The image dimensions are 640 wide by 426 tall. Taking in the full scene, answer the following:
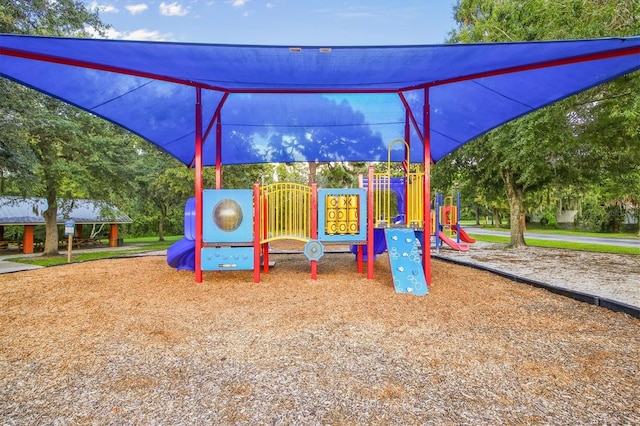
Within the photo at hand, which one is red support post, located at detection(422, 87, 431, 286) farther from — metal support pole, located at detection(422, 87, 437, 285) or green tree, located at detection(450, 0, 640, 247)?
green tree, located at detection(450, 0, 640, 247)

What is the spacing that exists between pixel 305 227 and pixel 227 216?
4.84 feet

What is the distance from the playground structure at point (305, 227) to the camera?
5848 millimetres

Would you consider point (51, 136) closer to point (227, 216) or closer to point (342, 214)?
point (227, 216)

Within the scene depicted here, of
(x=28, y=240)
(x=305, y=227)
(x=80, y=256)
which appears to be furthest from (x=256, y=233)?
(x=28, y=240)

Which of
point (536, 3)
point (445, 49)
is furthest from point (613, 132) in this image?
point (445, 49)

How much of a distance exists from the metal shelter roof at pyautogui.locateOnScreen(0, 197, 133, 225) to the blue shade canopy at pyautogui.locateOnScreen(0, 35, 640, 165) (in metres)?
10.8

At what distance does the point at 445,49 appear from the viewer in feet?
12.3

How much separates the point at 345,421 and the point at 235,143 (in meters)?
7.90

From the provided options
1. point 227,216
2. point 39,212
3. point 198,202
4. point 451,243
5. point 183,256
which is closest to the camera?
point 198,202

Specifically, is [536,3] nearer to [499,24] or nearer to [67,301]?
[499,24]

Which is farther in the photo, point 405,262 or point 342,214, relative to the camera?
point 342,214

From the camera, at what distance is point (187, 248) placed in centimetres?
666

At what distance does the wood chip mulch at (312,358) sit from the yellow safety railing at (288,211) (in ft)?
4.78

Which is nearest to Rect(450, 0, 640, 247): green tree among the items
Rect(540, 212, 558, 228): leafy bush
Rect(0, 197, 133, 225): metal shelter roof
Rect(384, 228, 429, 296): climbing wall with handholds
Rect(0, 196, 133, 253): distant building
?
Rect(384, 228, 429, 296): climbing wall with handholds
